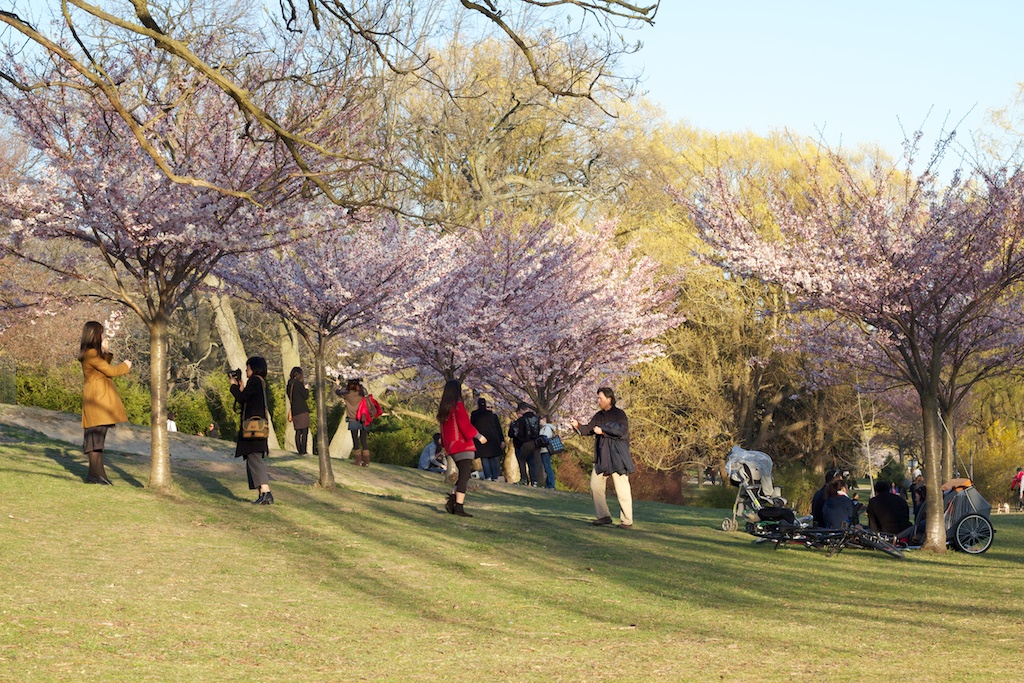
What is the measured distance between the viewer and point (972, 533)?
15.1 m

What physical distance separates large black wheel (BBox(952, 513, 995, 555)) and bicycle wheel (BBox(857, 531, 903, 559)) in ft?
4.07

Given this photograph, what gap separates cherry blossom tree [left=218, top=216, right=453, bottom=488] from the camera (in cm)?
1769

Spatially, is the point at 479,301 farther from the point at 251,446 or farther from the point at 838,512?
the point at 838,512

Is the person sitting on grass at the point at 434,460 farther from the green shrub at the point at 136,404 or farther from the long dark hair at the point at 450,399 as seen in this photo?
the green shrub at the point at 136,404

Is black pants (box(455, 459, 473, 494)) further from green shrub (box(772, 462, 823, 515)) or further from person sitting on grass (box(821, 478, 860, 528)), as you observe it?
green shrub (box(772, 462, 823, 515))

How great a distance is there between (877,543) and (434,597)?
6.69 metres

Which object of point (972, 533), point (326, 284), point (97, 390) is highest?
point (326, 284)

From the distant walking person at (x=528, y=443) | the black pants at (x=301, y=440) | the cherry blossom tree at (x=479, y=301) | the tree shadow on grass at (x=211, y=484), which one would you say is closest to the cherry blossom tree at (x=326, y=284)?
the tree shadow on grass at (x=211, y=484)

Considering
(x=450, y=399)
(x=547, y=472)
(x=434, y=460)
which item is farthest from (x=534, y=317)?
(x=450, y=399)

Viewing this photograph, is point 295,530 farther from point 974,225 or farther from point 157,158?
point 974,225

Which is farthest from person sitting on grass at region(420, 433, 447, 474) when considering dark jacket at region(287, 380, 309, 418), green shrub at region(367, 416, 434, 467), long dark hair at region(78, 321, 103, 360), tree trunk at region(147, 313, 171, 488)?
long dark hair at region(78, 321, 103, 360)

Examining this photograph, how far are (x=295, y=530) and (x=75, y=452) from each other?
7.43 meters

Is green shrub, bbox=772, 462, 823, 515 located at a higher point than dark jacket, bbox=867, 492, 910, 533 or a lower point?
lower

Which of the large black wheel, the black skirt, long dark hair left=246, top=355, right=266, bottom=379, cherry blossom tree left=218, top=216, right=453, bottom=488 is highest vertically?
cherry blossom tree left=218, top=216, right=453, bottom=488
